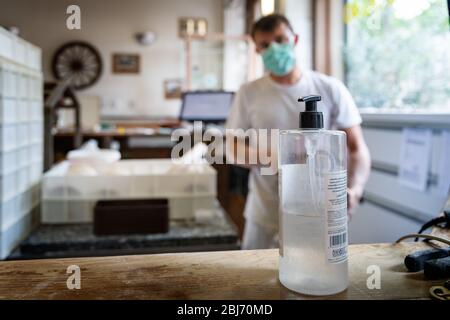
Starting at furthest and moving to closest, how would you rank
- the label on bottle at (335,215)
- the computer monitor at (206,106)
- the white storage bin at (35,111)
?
the computer monitor at (206,106) < the white storage bin at (35,111) < the label on bottle at (335,215)

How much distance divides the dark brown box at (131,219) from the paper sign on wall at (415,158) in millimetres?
818

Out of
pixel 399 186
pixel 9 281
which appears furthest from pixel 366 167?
pixel 9 281

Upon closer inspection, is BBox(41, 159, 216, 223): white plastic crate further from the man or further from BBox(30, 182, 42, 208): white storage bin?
the man

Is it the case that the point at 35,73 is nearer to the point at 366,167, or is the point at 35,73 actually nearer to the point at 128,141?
the point at 366,167

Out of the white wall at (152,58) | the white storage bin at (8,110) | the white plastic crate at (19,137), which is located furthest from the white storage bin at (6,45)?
the white wall at (152,58)

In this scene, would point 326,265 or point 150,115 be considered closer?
point 326,265

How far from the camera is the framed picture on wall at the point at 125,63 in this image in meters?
5.64

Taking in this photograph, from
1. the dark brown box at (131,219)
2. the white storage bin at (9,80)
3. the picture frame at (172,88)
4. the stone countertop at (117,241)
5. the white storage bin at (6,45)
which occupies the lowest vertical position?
the stone countertop at (117,241)

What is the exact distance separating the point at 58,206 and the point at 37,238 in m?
Result: 0.12

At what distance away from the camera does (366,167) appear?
0.95 metres

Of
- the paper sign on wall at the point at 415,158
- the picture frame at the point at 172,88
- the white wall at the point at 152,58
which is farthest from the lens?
the picture frame at the point at 172,88

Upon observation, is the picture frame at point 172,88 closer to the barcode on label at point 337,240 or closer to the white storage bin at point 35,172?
the white storage bin at point 35,172

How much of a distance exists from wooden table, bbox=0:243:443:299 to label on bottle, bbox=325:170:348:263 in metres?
0.04

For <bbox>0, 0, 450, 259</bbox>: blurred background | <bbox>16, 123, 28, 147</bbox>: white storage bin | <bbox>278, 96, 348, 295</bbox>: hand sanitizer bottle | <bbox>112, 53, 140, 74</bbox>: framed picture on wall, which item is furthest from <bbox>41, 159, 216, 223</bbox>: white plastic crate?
<bbox>112, 53, 140, 74</bbox>: framed picture on wall
